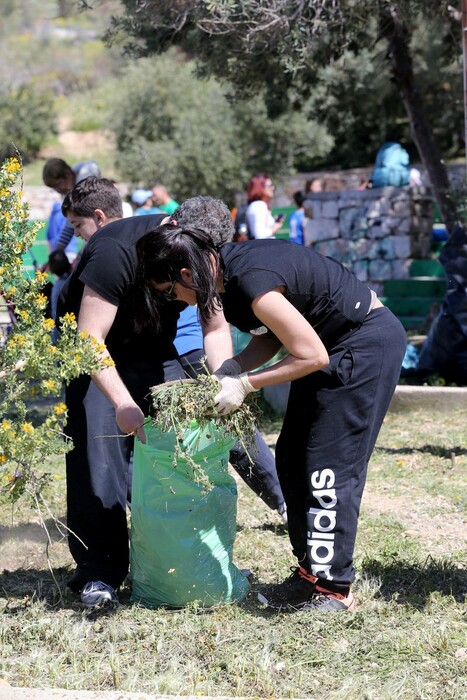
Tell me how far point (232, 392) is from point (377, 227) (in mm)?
8545

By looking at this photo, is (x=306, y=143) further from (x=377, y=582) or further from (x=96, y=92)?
(x=377, y=582)

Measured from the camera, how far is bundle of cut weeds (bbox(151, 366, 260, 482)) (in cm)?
309

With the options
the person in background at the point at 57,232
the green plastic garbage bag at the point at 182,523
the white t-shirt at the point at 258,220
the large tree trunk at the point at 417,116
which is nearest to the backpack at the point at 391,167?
the large tree trunk at the point at 417,116

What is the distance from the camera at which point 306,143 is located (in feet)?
71.6

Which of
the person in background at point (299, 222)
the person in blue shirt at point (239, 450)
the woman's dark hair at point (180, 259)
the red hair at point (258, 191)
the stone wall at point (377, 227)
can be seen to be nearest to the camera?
the woman's dark hair at point (180, 259)

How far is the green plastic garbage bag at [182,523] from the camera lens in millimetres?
3322

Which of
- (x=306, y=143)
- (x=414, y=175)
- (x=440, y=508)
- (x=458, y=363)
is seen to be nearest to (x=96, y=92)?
(x=306, y=143)

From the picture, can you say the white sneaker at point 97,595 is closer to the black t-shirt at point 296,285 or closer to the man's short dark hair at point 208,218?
the black t-shirt at point 296,285

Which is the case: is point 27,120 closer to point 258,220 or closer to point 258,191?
point 258,191

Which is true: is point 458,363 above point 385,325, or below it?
below

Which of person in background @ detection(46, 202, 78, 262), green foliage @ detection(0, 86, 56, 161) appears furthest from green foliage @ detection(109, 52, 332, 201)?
person in background @ detection(46, 202, 78, 262)

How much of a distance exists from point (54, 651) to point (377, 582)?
1.28 metres

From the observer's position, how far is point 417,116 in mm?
9477

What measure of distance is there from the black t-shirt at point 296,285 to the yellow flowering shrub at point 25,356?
51 centimetres
